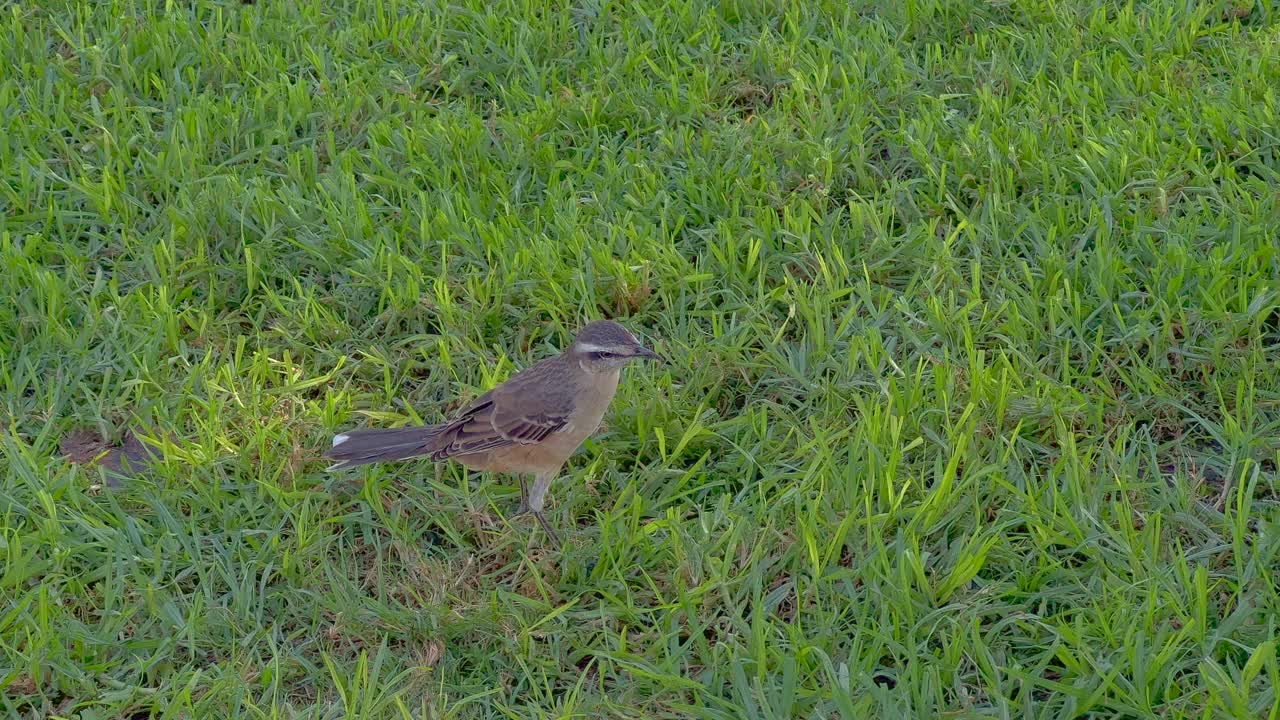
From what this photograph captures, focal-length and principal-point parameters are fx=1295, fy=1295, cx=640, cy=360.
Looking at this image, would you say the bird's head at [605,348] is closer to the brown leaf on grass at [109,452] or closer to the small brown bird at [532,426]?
the small brown bird at [532,426]

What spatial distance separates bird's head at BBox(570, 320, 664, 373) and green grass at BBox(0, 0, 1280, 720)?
0.38 meters

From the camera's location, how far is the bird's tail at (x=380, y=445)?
176 inches

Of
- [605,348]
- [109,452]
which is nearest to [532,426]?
[605,348]

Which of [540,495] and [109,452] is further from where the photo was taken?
[109,452]

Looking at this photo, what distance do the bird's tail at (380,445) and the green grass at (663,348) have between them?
159 mm

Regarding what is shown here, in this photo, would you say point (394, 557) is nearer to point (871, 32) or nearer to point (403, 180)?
point (403, 180)

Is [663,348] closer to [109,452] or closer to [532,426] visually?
[532,426]

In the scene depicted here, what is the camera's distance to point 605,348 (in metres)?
4.55

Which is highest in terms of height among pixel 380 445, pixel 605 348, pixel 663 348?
pixel 605 348

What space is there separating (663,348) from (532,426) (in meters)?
0.99

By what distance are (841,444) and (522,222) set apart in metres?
1.95

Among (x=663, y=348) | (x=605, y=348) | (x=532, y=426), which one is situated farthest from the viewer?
(x=663, y=348)

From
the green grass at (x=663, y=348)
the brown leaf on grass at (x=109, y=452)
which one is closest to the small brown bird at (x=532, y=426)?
the green grass at (x=663, y=348)

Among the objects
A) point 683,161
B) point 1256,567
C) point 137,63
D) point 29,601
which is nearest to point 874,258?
point 683,161
